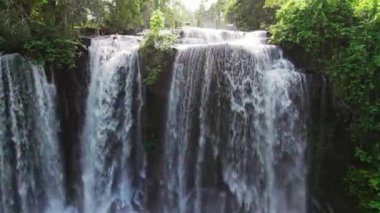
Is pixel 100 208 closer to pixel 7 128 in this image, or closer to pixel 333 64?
pixel 7 128

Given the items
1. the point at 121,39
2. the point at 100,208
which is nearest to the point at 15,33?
the point at 121,39

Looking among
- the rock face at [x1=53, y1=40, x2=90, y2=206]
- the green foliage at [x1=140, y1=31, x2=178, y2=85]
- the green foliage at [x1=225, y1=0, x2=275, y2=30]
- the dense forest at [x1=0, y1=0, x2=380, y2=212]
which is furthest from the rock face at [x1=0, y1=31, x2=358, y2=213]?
the green foliage at [x1=225, y1=0, x2=275, y2=30]

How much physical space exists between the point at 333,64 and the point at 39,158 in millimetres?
7734

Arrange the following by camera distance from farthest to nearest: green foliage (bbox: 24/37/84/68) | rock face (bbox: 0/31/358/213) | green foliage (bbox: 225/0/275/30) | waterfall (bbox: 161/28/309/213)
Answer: green foliage (bbox: 225/0/275/30) → green foliage (bbox: 24/37/84/68) → rock face (bbox: 0/31/358/213) → waterfall (bbox: 161/28/309/213)

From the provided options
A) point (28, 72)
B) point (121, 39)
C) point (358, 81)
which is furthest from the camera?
point (121, 39)

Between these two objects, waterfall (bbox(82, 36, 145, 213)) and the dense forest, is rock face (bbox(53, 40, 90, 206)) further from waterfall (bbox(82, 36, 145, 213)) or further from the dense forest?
the dense forest

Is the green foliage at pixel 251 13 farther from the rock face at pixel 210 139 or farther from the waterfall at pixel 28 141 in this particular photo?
the waterfall at pixel 28 141

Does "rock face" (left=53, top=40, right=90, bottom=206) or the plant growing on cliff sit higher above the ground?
the plant growing on cliff

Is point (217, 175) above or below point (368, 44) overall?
below

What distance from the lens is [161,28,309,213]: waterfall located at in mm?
10023

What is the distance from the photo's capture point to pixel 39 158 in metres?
10.4

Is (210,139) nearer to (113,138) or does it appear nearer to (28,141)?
(113,138)

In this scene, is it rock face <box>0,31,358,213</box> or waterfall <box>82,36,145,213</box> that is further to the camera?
waterfall <box>82,36,145,213</box>

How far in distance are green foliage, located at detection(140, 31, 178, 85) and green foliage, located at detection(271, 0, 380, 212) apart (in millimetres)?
2982
